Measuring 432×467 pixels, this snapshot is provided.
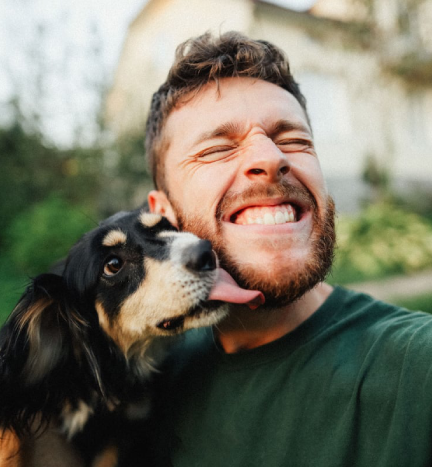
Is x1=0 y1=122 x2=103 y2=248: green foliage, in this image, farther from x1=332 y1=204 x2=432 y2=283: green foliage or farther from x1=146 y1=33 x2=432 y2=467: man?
x1=146 y1=33 x2=432 y2=467: man

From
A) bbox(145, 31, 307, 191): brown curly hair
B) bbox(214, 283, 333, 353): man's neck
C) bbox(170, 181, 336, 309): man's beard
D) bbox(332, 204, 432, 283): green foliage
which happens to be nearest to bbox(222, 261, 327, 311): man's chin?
bbox(170, 181, 336, 309): man's beard

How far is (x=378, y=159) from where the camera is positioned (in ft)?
40.0

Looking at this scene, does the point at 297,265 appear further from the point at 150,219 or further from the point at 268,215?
the point at 150,219

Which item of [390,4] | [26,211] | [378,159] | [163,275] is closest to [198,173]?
[163,275]

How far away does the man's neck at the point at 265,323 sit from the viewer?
1.80 m

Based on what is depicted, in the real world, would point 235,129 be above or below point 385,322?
above

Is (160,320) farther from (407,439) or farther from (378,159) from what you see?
(378,159)

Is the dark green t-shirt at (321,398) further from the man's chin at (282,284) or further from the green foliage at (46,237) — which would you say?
the green foliage at (46,237)

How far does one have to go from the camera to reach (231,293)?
1758 mm

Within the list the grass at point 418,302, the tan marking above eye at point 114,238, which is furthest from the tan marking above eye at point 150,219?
the grass at point 418,302

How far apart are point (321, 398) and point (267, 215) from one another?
765 mm

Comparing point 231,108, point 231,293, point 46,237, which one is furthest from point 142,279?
point 46,237

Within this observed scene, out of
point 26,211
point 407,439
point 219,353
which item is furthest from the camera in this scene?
point 26,211

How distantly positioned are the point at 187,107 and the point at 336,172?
13.0 meters
